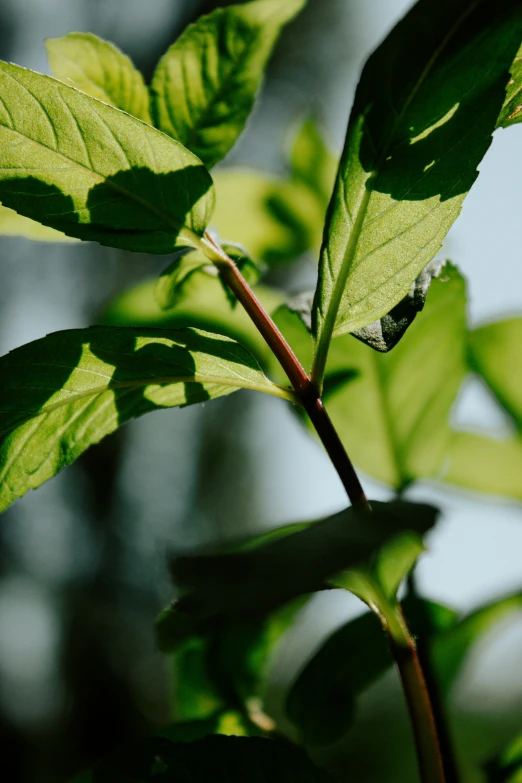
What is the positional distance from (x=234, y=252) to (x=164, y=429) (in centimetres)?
438

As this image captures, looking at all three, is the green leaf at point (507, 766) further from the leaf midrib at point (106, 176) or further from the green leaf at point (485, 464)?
the leaf midrib at point (106, 176)

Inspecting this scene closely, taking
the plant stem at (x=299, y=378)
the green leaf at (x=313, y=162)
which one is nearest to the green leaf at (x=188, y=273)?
the plant stem at (x=299, y=378)

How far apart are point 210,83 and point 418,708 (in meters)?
0.40

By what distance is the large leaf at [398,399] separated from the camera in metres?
0.54

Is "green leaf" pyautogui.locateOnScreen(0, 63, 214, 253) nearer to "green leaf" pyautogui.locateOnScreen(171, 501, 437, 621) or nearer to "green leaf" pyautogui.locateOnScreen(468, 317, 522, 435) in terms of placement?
"green leaf" pyautogui.locateOnScreen(171, 501, 437, 621)

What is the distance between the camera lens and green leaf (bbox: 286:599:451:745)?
534 mm

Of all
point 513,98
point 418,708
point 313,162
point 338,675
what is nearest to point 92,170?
point 513,98

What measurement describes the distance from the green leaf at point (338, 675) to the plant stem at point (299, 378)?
0.25 m

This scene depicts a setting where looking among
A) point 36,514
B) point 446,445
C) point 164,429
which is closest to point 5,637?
point 36,514

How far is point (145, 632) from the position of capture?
4.07 metres

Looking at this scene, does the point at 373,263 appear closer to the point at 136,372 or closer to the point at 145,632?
the point at 136,372

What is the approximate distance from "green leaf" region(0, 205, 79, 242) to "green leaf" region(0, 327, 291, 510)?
11 centimetres

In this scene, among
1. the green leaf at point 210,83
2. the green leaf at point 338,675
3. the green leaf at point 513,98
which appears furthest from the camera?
the green leaf at point 338,675

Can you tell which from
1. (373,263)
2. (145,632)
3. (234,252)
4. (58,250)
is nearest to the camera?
(373,263)
